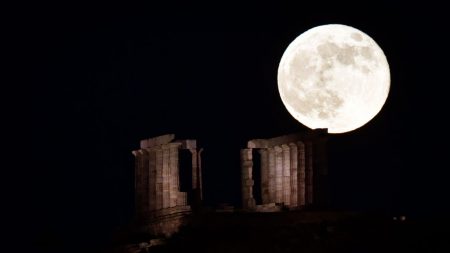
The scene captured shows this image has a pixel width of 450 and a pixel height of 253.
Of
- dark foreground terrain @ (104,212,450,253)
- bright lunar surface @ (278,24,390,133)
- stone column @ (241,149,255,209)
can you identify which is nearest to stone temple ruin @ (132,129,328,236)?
stone column @ (241,149,255,209)

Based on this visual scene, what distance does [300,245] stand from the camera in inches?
3201

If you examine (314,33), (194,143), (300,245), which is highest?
(314,33)

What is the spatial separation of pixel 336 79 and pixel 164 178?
12875 millimetres

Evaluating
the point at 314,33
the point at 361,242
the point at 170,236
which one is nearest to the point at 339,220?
the point at 361,242

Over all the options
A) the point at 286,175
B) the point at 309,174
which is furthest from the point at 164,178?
the point at 309,174

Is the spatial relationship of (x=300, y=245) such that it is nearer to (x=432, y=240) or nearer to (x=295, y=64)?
(x=432, y=240)

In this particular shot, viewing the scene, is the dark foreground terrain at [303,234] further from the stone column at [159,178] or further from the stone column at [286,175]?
the stone column at [286,175]

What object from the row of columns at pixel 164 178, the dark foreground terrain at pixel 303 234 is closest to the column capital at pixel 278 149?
the row of columns at pixel 164 178

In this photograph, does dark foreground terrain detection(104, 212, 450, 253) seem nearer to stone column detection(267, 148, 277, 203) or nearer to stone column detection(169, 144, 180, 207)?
stone column detection(169, 144, 180, 207)

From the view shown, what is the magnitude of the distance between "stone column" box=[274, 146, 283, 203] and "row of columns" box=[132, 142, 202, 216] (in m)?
5.16

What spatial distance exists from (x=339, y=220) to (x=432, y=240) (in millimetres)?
6062

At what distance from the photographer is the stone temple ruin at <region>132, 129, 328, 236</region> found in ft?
293

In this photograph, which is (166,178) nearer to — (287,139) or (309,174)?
Answer: (287,139)

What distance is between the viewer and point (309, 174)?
89.8 m
